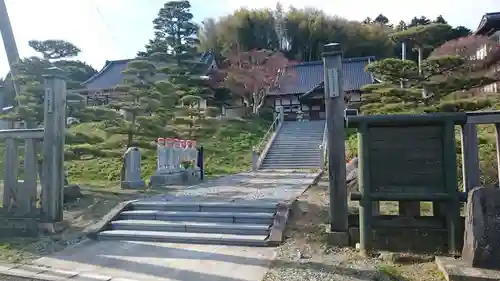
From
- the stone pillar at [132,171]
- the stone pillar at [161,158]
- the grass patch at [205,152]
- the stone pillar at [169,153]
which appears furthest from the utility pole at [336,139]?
the stone pillar at [169,153]

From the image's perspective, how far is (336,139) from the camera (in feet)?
16.3

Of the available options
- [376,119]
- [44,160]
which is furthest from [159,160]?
[376,119]

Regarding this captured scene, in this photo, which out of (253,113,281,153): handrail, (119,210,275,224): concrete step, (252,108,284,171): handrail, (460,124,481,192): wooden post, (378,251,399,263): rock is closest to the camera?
(378,251,399,263): rock

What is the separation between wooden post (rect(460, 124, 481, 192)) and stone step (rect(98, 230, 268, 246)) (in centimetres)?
267

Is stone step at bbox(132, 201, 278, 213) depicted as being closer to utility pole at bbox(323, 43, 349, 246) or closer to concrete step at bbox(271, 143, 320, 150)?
utility pole at bbox(323, 43, 349, 246)

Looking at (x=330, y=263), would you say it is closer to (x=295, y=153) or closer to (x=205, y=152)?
(x=295, y=153)

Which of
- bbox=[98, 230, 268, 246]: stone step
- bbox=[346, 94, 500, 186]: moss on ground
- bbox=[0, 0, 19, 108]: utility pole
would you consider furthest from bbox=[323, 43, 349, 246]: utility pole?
bbox=[0, 0, 19, 108]: utility pole

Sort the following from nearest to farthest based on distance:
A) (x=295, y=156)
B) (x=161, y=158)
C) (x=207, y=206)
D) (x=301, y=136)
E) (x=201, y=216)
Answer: (x=201, y=216) → (x=207, y=206) → (x=161, y=158) → (x=295, y=156) → (x=301, y=136)

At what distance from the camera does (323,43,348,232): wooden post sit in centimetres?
492

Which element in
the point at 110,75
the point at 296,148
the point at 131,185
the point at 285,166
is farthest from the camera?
the point at 110,75

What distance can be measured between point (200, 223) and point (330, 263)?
7.76 feet

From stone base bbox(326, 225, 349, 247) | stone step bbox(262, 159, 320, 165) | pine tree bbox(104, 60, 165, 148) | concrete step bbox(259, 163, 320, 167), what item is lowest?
stone base bbox(326, 225, 349, 247)

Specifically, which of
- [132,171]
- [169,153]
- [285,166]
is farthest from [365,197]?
[285,166]

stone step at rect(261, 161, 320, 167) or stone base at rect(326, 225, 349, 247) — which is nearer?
stone base at rect(326, 225, 349, 247)
